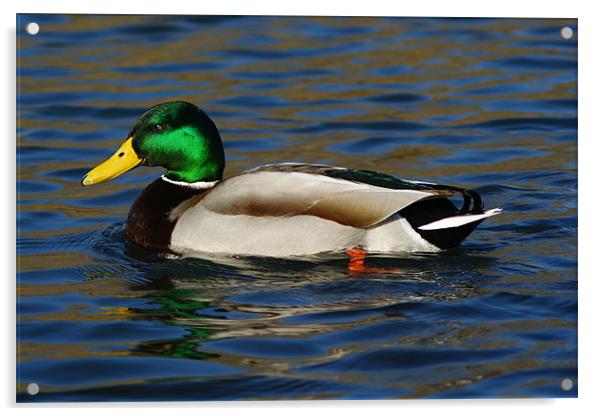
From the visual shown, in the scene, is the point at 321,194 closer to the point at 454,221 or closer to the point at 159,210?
the point at 454,221

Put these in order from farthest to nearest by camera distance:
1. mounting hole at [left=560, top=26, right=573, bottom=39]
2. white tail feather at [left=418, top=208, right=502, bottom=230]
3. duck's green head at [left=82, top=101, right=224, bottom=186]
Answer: duck's green head at [left=82, top=101, right=224, bottom=186] < white tail feather at [left=418, top=208, right=502, bottom=230] < mounting hole at [left=560, top=26, right=573, bottom=39]

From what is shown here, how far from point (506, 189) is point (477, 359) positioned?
2580 mm

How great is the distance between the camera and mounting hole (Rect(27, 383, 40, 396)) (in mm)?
6773

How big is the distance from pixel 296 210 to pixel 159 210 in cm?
93

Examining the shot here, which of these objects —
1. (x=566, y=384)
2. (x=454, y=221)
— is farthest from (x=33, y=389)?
(x=454, y=221)

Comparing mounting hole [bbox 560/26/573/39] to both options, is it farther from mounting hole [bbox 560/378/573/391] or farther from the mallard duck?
mounting hole [bbox 560/378/573/391]

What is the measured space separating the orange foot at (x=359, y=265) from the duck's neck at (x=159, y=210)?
104 centimetres

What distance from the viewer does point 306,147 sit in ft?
32.1

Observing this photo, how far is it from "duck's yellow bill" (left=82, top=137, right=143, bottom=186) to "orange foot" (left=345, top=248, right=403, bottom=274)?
1414 millimetres

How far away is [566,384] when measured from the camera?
6.91 metres

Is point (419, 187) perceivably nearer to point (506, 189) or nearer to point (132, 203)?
point (506, 189)

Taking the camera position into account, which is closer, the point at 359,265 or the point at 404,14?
the point at 404,14

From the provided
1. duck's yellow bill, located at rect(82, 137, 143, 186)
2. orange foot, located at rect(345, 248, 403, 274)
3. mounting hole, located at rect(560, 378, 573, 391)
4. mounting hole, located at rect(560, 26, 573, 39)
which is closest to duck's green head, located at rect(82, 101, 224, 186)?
duck's yellow bill, located at rect(82, 137, 143, 186)

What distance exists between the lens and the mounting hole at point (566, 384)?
6.89m
